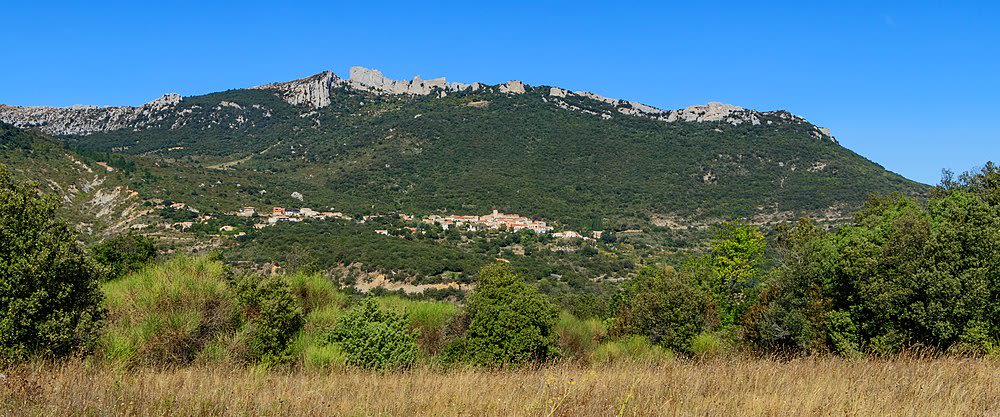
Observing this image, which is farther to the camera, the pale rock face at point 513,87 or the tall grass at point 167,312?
the pale rock face at point 513,87

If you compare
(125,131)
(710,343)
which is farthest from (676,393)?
(125,131)

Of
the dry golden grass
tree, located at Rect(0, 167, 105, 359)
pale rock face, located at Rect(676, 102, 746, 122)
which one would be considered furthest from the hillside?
pale rock face, located at Rect(676, 102, 746, 122)

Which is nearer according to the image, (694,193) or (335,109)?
(694,193)

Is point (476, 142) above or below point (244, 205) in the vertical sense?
above

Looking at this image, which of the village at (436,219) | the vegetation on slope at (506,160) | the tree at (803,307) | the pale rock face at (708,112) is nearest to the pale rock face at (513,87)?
the vegetation on slope at (506,160)

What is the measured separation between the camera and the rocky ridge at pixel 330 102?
12069 cm

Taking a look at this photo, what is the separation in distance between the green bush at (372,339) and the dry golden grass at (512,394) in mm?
2370

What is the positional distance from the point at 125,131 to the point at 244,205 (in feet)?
255

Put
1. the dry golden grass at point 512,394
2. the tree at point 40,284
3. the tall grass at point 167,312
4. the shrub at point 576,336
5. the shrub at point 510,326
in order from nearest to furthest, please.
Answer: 1. the dry golden grass at point 512,394
2. the tree at point 40,284
3. the tall grass at point 167,312
4. the shrub at point 510,326
5. the shrub at point 576,336

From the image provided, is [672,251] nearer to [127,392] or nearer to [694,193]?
[694,193]

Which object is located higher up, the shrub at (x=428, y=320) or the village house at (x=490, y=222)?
the village house at (x=490, y=222)

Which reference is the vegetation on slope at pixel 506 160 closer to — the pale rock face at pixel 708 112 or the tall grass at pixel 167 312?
the pale rock face at pixel 708 112

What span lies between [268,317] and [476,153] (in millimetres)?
90225

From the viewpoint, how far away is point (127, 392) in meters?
3.76
